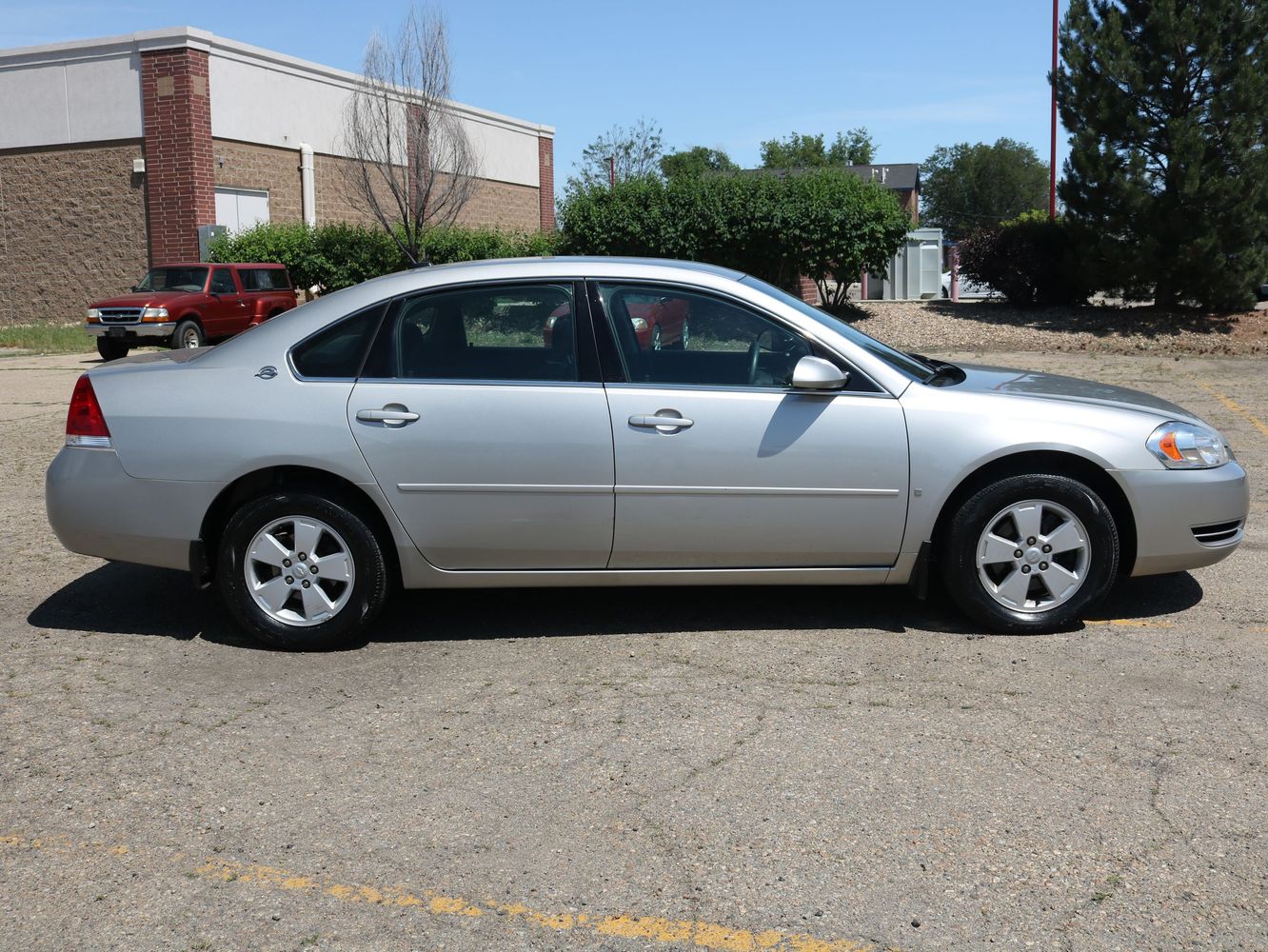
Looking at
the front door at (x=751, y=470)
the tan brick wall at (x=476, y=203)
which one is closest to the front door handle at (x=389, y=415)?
the front door at (x=751, y=470)

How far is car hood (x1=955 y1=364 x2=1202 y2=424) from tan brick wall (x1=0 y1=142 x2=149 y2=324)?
99.6 ft

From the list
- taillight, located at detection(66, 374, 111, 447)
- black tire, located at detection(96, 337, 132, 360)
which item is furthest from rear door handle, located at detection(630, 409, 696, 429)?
black tire, located at detection(96, 337, 132, 360)

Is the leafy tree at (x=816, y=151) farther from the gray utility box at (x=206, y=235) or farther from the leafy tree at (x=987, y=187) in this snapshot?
the gray utility box at (x=206, y=235)

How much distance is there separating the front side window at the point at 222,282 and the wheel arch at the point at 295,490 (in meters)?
19.5

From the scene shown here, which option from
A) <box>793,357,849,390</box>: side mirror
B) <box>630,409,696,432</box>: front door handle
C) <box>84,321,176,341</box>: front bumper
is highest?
<box>84,321,176,341</box>: front bumper

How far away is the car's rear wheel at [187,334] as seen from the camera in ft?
72.9

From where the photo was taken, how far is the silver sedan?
5.30m

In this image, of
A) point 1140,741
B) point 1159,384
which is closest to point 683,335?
point 1140,741

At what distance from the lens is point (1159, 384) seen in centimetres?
1602

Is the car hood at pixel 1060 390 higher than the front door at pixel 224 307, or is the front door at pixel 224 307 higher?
the front door at pixel 224 307

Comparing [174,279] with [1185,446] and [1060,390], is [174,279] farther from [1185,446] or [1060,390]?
[1185,446]

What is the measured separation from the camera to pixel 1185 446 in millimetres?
5488

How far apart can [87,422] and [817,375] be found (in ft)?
10.4

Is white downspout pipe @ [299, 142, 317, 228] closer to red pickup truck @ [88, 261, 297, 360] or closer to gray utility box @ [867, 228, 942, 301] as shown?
red pickup truck @ [88, 261, 297, 360]
